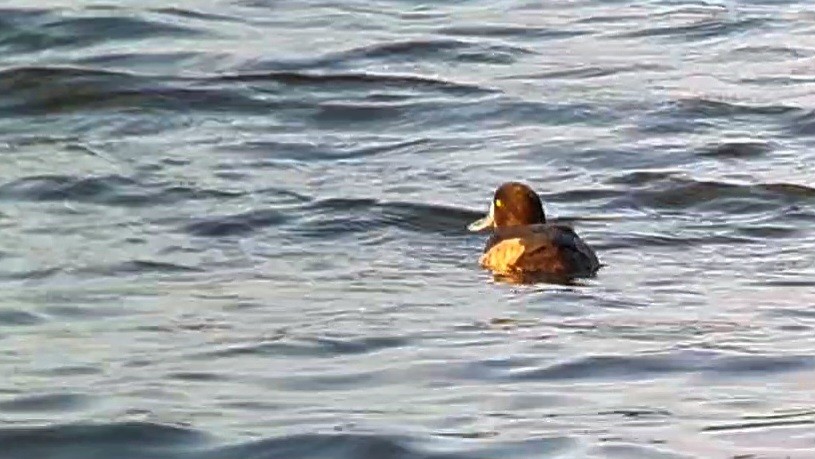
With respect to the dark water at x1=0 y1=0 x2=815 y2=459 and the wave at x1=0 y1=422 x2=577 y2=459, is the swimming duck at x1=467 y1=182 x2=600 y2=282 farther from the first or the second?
the wave at x1=0 y1=422 x2=577 y2=459

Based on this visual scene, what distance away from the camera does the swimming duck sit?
11172 mm

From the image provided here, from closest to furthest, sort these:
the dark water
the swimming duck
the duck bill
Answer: the dark water, the swimming duck, the duck bill

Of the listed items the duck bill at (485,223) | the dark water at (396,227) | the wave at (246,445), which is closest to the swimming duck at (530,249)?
the duck bill at (485,223)

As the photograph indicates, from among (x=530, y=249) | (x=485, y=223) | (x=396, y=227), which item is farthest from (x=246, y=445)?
(x=485, y=223)

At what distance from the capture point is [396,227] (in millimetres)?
12328

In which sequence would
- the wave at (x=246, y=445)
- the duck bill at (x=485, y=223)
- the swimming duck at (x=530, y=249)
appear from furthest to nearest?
the duck bill at (x=485, y=223) → the swimming duck at (x=530, y=249) → the wave at (x=246, y=445)

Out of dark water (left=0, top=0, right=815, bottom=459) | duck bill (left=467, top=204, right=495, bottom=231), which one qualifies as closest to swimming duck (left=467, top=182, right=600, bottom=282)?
duck bill (left=467, top=204, right=495, bottom=231)

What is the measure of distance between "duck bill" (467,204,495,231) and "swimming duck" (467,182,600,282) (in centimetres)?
3

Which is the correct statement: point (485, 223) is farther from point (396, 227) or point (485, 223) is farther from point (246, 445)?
point (246, 445)

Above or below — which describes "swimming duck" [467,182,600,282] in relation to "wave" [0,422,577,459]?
below

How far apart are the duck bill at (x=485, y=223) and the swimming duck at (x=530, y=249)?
0.03 m

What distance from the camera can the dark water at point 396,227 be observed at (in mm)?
7918

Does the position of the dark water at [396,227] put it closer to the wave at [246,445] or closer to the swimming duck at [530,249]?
the wave at [246,445]

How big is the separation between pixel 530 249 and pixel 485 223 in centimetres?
84
